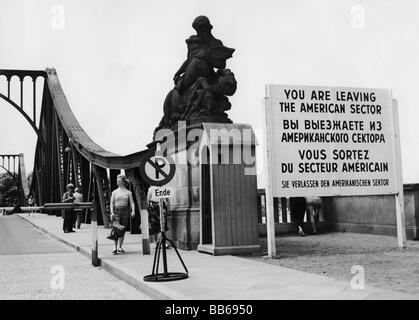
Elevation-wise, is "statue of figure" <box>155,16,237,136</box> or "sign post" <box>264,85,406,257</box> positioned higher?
"statue of figure" <box>155,16,237,136</box>

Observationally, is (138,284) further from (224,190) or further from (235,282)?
(224,190)

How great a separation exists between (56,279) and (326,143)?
4.97 meters

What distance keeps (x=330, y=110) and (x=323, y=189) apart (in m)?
1.39

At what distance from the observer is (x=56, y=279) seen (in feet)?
26.5

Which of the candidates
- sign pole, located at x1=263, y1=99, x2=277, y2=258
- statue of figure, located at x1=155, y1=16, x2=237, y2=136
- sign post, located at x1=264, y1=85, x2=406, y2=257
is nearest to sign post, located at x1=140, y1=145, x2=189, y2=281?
sign pole, located at x1=263, y1=99, x2=277, y2=258

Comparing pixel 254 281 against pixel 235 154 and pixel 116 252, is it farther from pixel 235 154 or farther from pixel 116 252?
pixel 116 252

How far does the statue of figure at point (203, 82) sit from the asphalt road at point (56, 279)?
137 inches

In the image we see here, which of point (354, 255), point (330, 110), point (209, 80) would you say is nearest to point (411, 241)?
point (354, 255)

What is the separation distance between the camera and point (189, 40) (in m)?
11.5

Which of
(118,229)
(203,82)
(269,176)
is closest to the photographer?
(269,176)

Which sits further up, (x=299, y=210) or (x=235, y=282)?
(x=299, y=210)

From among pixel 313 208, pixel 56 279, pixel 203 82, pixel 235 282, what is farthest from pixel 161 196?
pixel 313 208

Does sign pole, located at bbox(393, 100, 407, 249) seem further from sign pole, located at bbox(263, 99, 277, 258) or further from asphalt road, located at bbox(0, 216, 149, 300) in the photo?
asphalt road, located at bbox(0, 216, 149, 300)

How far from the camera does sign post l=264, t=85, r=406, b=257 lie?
31.6ft
